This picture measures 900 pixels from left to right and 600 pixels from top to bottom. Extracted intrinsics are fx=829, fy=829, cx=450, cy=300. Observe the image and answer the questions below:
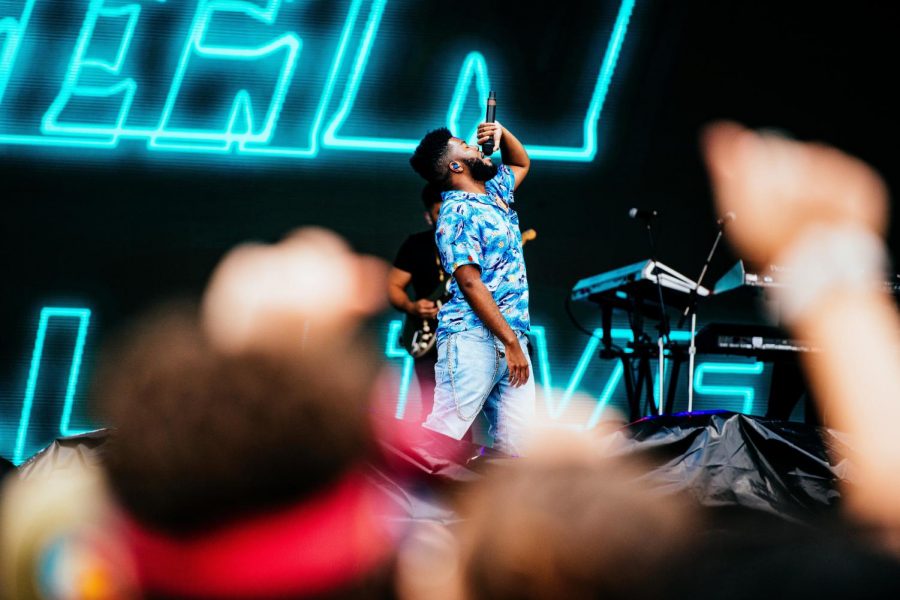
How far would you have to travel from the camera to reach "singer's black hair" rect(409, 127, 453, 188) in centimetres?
268

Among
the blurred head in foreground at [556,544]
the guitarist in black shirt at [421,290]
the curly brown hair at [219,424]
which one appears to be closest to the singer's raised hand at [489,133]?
the guitarist in black shirt at [421,290]

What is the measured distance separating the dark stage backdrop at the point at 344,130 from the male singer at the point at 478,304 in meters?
2.36

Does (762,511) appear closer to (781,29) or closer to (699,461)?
(699,461)

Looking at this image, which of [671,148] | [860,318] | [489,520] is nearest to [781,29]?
[671,148]

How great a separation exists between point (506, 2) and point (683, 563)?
4700 millimetres

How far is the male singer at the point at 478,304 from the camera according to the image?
2490 millimetres

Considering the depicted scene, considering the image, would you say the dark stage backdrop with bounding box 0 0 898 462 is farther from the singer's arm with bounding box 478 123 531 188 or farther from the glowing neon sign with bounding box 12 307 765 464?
the singer's arm with bounding box 478 123 531 188

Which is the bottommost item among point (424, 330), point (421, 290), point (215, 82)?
point (424, 330)

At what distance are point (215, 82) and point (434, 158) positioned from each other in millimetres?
2962

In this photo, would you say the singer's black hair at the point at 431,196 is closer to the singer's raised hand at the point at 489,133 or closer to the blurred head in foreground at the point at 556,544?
the singer's raised hand at the point at 489,133

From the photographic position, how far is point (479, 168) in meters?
2.68

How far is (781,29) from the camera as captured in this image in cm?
532

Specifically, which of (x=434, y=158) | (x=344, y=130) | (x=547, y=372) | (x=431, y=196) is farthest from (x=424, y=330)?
(x=344, y=130)

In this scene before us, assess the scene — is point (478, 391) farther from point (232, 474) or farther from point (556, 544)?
point (232, 474)
